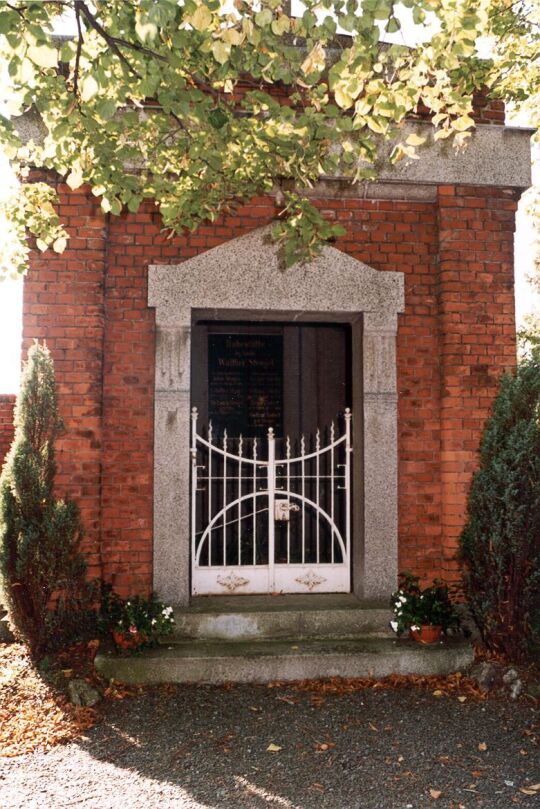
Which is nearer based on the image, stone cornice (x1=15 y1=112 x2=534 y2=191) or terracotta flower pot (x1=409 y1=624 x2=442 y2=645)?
terracotta flower pot (x1=409 y1=624 x2=442 y2=645)

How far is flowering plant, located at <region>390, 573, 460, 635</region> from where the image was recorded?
517cm

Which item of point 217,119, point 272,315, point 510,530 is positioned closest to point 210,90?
point 217,119

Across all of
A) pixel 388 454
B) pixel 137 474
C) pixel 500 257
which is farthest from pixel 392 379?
pixel 137 474

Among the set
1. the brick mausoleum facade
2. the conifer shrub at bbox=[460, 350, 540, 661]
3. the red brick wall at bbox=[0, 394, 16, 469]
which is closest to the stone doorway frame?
the brick mausoleum facade

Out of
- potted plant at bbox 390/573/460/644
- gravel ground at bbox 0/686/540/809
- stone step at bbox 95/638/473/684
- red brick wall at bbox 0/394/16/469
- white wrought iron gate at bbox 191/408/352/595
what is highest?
red brick wall at bbox 0/394/16/469

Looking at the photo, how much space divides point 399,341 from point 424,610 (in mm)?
2154

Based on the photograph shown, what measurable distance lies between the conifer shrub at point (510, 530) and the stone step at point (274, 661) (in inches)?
13.8

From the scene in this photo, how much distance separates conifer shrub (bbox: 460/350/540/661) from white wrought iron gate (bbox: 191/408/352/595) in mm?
1226

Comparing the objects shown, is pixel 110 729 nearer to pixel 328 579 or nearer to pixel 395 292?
pixel 328 579

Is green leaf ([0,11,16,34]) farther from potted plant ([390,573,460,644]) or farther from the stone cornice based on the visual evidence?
potted plant ([390,573,460,644])

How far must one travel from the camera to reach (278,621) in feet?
17.0

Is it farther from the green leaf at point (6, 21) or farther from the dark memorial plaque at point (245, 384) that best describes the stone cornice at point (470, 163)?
the green leaf at point (6, 21)

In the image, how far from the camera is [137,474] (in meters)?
5.40

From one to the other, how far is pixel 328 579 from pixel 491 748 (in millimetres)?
2071
